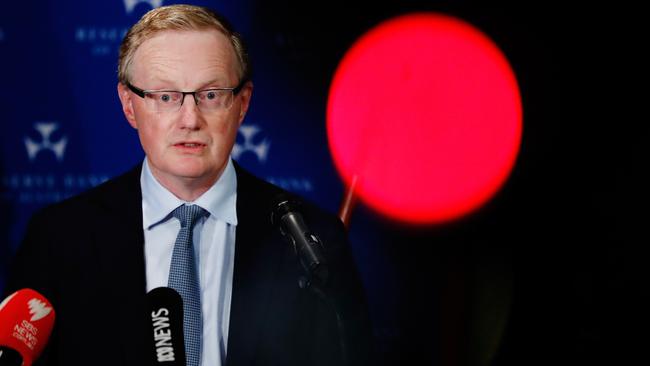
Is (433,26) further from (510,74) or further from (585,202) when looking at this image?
(585,202)

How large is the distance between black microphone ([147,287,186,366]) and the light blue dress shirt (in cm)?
37

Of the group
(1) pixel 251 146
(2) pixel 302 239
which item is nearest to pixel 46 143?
(1) pixel 251 146

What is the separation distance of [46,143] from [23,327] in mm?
1178

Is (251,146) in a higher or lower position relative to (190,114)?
lower

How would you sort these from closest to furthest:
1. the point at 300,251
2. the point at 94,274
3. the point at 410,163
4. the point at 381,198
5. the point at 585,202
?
the point at 300,251, the point at 94,274, the point at 410,163, the point at 381,198, the point at 585,202

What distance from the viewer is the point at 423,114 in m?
2.58

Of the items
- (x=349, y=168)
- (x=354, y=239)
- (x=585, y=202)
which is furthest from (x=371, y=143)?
(x=585, y=202)

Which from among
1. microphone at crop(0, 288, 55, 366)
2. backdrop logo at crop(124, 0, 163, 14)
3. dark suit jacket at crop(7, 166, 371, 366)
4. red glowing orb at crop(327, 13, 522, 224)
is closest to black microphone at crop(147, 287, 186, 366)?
microphone at crop(0, 288, 55, 366)

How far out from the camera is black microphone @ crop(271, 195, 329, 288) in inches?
62.4

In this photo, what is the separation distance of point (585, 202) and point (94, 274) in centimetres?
170

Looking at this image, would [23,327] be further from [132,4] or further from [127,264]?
[132,4]

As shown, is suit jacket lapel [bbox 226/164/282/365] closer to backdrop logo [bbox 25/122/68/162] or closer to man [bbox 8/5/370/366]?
man [bbox 8/5/370/366]

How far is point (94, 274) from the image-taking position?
6.95 feet

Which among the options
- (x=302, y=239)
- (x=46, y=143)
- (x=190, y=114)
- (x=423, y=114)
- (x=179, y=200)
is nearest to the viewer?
(x=302, y=239)
